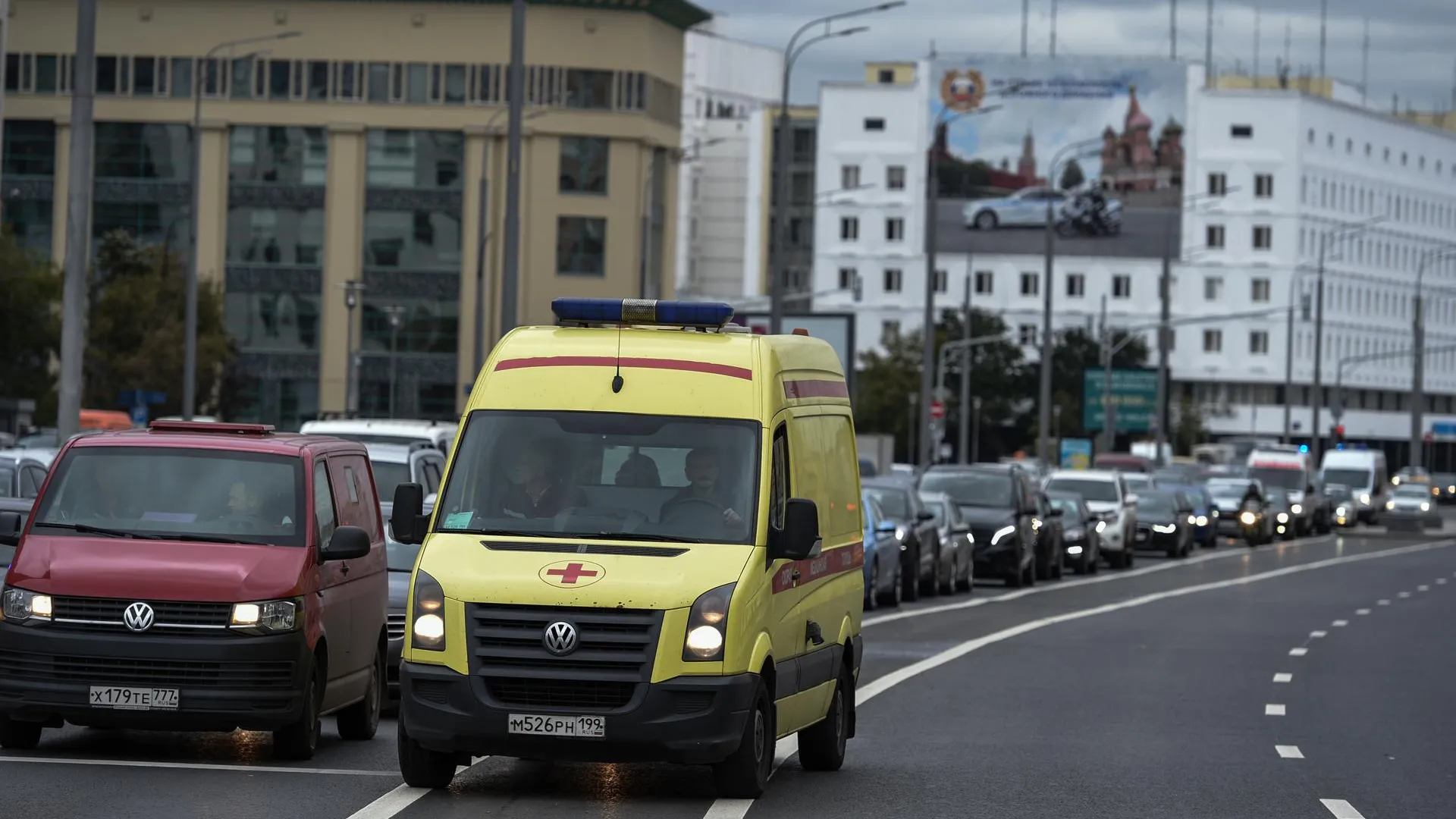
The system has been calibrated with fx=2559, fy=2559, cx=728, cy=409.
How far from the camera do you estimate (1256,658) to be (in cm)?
2464

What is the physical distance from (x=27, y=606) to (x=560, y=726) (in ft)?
10.5

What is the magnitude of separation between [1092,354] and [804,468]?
12602cm

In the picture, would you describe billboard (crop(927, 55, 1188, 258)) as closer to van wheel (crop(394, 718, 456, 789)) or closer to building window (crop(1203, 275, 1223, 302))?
building window (crop(1203, 275, 1223, 302))

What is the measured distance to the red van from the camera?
1270cm

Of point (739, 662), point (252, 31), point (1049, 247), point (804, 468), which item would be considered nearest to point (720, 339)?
point (804, 468)

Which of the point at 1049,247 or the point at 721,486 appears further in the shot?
the point at 1049,247

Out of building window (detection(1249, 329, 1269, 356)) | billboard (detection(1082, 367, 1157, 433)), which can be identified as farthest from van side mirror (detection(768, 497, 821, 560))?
building window (detection(1249, 329, 1269, 356))

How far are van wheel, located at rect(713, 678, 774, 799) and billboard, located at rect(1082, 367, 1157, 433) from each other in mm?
89066

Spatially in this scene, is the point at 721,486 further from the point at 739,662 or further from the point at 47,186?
the point at 47,186

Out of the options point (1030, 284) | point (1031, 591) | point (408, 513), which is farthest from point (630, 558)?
point (1030, 284)

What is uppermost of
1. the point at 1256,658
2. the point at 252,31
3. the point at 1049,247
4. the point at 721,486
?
the point at 252,31

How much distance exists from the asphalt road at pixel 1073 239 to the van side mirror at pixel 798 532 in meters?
131

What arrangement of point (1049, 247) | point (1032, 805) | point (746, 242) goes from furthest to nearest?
point (746, 242), point (1049, 247), point (1032, 805)

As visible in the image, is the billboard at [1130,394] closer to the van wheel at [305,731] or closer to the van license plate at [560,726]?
the van wheel at [305,731]
